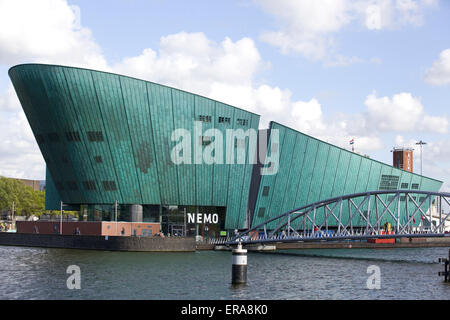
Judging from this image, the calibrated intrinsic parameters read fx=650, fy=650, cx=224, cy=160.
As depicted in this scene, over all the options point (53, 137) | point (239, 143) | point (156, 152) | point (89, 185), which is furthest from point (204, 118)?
point (53, 137)

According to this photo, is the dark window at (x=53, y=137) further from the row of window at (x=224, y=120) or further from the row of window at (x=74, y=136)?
the row of window at (x=224, y=120)

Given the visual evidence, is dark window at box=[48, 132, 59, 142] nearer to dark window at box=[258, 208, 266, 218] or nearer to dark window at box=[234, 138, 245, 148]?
dark window at box=[234, 138, 245, 148]

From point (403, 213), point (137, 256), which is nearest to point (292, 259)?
point (137, 256)

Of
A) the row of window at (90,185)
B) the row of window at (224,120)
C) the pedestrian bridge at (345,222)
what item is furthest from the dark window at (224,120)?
the row of window at (90,185)

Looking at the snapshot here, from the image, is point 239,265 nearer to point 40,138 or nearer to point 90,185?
point 90,185

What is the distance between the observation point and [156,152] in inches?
3110

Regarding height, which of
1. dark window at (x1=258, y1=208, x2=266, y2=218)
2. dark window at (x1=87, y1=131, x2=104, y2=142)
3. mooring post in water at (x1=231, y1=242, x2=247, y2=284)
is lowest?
mooring post in water at (x1=231, y1=242, x2=247, y2=284)

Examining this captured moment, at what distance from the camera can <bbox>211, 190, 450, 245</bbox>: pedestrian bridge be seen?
67375 millimetres

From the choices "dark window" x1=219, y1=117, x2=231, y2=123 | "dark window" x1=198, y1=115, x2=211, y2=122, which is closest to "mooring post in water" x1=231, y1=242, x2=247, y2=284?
"dark window" x1=198, y1=115, x2=211, y2=122

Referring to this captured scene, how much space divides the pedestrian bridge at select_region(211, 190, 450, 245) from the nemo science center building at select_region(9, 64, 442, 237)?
4412mm

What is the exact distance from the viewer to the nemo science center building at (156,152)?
251ft

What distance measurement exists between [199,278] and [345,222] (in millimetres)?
57341
